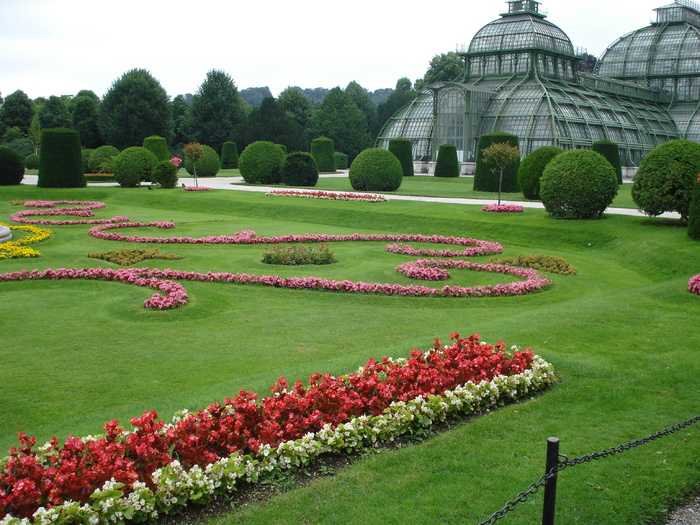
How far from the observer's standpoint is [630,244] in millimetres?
15883

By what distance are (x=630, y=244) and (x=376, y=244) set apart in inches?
255

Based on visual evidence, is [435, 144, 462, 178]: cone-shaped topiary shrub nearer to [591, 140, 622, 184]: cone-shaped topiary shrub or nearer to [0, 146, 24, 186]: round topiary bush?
[591, 140, 622, 184]: cone-shaped topiary shrub

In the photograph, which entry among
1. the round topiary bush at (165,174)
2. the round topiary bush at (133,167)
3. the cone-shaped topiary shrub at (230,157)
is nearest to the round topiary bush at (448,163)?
the round topiary bush at (165,174)

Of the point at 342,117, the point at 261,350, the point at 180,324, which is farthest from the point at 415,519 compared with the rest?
the point at 342,117

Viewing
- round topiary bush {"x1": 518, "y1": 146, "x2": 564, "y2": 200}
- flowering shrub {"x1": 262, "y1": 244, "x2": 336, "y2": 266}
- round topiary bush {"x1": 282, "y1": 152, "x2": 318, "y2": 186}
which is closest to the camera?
flowering shrub {"x1": 262, "y1": 244, "x2": 336, "y2": 266}

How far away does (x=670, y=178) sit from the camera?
16.7 metres

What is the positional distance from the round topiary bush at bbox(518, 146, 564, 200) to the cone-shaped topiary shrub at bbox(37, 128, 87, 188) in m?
22.0

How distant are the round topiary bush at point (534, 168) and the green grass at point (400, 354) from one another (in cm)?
836

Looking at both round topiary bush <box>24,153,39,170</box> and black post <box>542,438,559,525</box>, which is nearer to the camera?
black post <box>542,438,559,525</box>

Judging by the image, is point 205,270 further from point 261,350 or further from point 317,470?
point 317,470

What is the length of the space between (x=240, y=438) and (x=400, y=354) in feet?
9.57

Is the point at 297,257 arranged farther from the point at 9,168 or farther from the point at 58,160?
the point at 9,168

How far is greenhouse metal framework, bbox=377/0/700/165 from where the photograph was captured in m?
45.4

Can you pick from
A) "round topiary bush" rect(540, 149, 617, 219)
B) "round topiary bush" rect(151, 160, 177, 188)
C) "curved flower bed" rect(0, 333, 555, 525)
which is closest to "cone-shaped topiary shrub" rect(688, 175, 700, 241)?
"round topiary bush" rect(540, 149, 617, 219)
